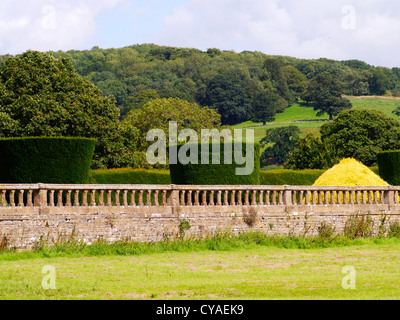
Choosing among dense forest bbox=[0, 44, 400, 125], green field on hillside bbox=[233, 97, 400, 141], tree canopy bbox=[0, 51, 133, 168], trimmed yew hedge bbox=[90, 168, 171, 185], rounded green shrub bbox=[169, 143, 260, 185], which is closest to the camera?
rounded green shrub bbox=[169, 143, 260, 185]

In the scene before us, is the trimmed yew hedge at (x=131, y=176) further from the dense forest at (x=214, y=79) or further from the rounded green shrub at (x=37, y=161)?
the dense forest at (x=214, y=79)

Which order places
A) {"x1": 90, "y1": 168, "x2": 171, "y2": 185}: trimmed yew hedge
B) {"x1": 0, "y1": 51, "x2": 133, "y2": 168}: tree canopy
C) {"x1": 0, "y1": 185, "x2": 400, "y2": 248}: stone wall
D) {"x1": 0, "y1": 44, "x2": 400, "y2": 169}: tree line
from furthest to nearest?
{"x1": 0, "y1": 44, "x2": 400, "y2": 169}: tree line, {"x1": 0, "y1": 51, "x2": 133, "y2": 168}: tree canopy, {"x1": 90, "y1": 168, "x2": 171, "y2": 185}: trimmed yew hedge, {"x1": 0, "y1": 185, "x2": 400, "y2": 248}: stone wall

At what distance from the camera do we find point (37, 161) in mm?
22984

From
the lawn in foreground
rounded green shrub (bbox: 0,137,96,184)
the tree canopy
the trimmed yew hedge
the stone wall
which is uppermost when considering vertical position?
the tree canopy

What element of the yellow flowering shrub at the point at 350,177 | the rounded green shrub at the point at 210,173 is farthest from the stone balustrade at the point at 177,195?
the rounded green shrub at the point at 210,173

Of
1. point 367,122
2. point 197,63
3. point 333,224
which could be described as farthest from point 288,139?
point 333,224

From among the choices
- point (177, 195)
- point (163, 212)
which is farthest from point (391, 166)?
Answer: point (163, 212)

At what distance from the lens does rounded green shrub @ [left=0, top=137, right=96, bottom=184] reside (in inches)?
905

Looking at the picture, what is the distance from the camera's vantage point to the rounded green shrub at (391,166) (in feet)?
107

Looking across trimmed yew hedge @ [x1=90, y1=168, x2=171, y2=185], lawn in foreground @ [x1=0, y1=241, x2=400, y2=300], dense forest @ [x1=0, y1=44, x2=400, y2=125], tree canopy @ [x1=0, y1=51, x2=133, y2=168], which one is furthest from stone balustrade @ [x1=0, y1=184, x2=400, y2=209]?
A: dense forest @ [x1=0, y1=44, x2=400, y2=125]

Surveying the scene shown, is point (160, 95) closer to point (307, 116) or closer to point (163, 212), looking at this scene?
point (307, 116)

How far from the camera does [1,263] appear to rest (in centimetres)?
1761

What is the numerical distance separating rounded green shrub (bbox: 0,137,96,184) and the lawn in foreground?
4.85 meters

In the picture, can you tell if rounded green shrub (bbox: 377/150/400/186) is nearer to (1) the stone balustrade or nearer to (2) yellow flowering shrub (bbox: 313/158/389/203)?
(2) yellow flowering shrub (bbox: 313/158/389/203)
